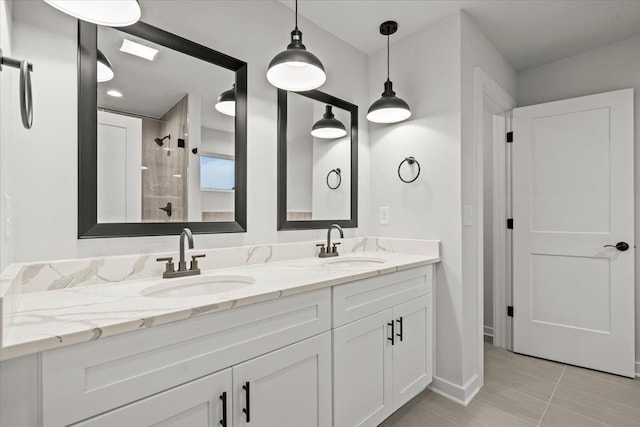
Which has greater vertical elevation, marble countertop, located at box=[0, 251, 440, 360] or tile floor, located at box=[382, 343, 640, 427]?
marble countertop, located at box=[0, 251, 440, 360]

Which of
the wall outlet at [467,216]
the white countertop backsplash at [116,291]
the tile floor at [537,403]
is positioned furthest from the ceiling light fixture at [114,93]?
the tile floor at [537,403]

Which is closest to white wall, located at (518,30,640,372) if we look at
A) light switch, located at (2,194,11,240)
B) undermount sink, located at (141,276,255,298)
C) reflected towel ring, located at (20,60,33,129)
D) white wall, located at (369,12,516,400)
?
white wall, located at (369,12,516,400)

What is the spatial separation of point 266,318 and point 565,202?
2.58 m

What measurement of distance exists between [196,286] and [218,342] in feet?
1.55

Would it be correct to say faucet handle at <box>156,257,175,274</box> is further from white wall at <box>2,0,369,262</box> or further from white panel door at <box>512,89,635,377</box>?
white panel door at <box>512,89,635,377</box>

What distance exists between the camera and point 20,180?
1.13 m

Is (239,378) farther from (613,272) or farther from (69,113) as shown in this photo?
(613,272)

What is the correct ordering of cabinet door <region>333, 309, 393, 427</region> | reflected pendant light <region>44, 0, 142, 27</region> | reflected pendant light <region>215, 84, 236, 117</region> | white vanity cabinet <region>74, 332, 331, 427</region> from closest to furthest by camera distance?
white vanity cabinet <region>74, 332, 331, 427</region>
reflected pendant light <region>44, 0, 142, 27</region>
cabinet door <region>333, 309, 393, 427</region>
reflected pendant light <region>215, 84, 236, 117</region>

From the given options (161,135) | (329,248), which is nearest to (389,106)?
(329,248)

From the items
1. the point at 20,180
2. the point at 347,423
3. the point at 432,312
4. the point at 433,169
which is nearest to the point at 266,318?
the point at 347,423

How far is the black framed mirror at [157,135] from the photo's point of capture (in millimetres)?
1283

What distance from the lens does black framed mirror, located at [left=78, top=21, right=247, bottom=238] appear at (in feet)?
4.21

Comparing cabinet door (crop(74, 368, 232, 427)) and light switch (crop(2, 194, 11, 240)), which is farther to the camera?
light switch (crop(2, 194, 11, 240))

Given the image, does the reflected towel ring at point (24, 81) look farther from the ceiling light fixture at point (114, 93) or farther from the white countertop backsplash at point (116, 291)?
the ceiling light fixture at point (114, 93)
